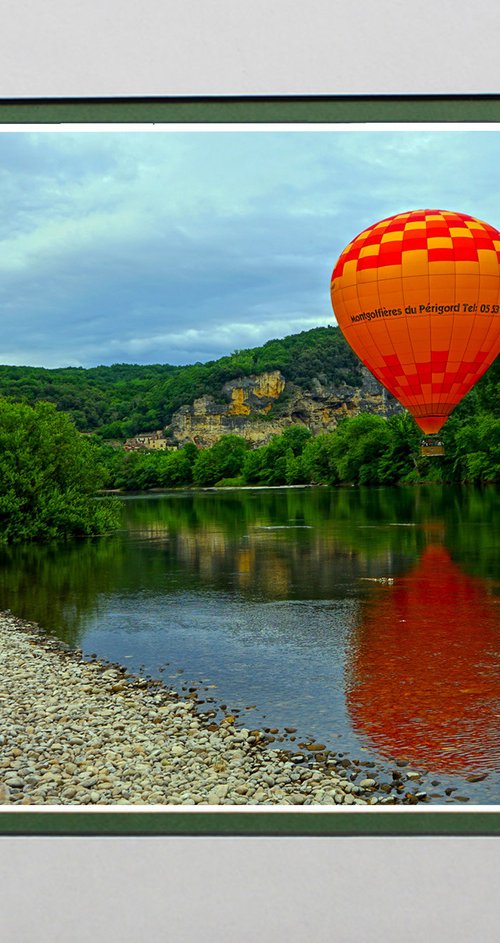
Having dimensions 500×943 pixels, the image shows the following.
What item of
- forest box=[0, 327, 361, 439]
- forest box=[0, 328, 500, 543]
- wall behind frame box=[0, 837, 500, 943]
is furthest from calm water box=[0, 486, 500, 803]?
forest box=[0, 327, 361, 439]

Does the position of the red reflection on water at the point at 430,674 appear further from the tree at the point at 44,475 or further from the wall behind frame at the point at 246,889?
the tree at the point at 44,475

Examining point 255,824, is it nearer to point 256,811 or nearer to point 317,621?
point 256,811

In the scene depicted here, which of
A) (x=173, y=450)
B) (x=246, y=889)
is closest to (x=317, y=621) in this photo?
(x=246, y=889)

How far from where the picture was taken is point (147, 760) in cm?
377

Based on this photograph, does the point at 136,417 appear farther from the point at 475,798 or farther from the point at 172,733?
the point at 475,798

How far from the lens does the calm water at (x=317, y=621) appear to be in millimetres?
4586

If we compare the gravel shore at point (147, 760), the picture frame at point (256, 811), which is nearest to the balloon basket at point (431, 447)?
the gravel shore at point (147, 760)

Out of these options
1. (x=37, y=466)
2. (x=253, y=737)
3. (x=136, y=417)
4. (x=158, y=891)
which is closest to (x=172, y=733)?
(x=253, y=737)

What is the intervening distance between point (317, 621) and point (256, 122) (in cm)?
583

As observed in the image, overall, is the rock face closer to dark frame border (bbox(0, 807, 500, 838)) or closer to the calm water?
the calm water

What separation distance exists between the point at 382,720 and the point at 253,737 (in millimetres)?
863

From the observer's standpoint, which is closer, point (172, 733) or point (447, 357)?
point (172, 733)

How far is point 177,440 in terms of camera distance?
20656mm

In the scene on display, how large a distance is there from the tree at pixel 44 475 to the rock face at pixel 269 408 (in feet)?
14.4
